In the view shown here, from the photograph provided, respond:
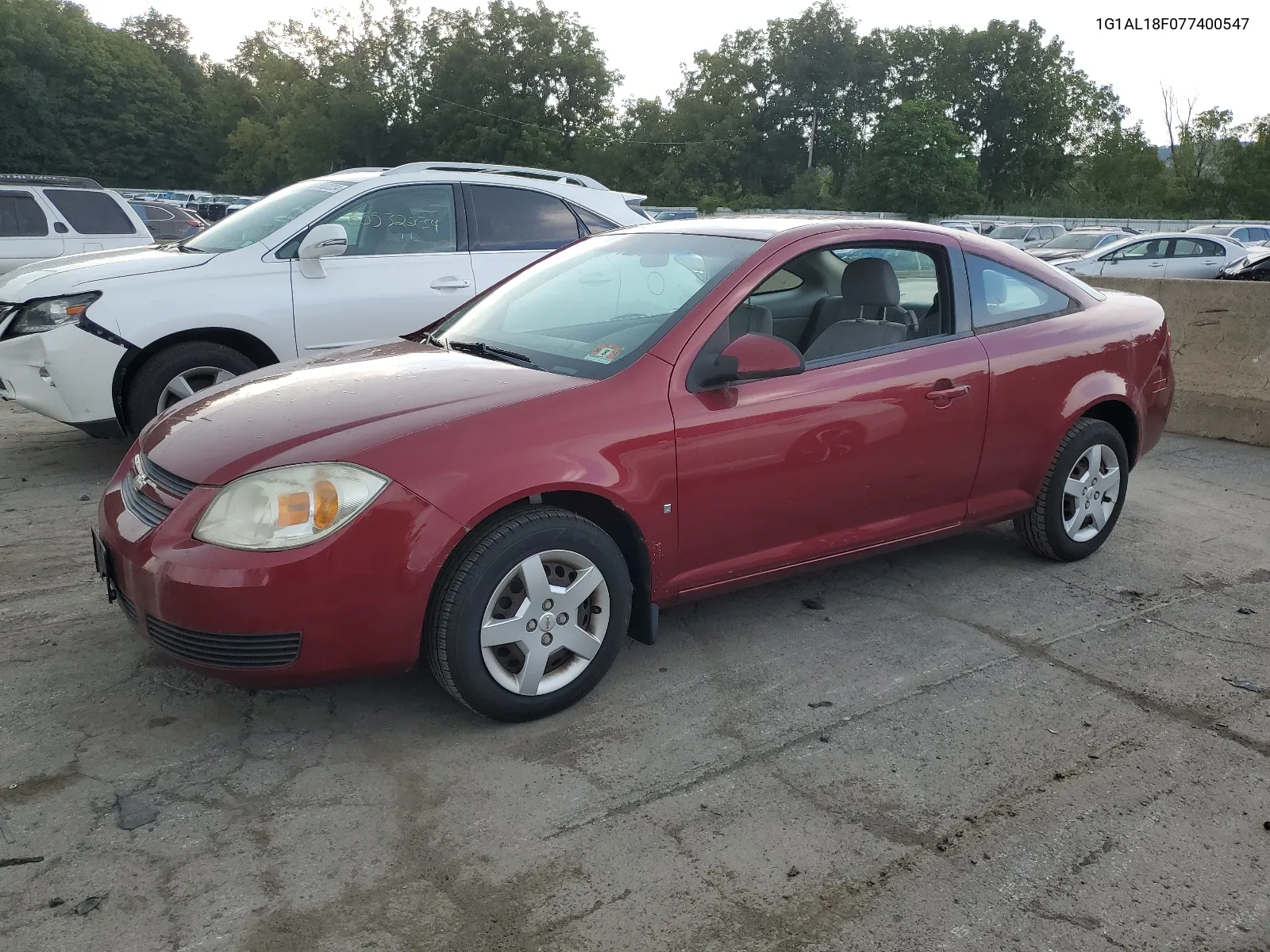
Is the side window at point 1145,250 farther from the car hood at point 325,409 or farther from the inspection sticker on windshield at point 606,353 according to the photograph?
the car hood at point 325,409

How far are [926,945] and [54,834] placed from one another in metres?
2.20

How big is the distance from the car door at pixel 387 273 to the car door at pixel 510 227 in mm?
107

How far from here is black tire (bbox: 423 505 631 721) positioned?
10.3 feet

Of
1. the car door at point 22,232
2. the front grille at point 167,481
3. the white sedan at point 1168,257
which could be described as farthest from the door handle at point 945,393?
the white sedan at point 1168,257

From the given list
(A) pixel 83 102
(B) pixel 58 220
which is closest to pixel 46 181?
(B) pixel 58 220

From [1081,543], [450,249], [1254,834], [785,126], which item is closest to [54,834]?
[1254,834]

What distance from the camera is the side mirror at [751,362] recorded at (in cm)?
361

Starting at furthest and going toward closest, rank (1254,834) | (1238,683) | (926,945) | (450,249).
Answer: (450,249), (1238,683), (1254,834), (926,945)

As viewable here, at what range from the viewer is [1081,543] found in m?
5.07

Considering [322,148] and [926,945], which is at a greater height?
[322,148]

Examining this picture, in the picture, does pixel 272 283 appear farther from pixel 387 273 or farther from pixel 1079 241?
pixel 1079 241

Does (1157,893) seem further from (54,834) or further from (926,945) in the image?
(54,834)

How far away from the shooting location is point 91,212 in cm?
1323

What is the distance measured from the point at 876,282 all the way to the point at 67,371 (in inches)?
172
